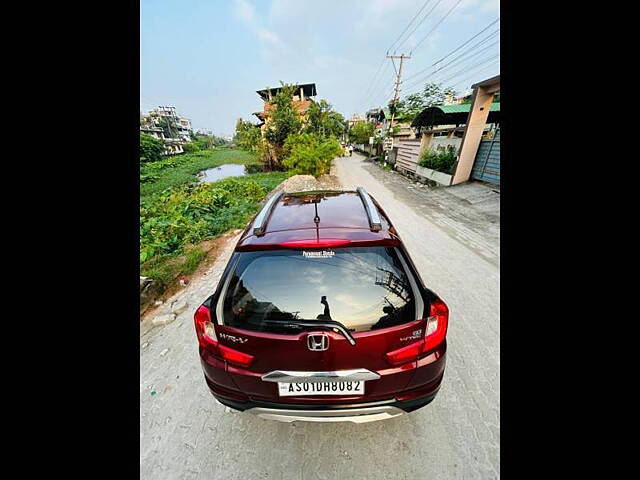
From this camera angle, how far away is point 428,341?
1363 mm

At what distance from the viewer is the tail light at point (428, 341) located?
132 centimetres

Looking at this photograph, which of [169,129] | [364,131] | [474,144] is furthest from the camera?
[169,129]

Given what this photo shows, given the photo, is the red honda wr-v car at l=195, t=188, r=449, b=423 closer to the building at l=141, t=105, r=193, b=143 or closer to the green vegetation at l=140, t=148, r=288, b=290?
the green vegetation at l=140, t=148, r=288, b=290

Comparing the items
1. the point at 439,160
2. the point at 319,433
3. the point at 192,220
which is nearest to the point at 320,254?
the point at 319,433

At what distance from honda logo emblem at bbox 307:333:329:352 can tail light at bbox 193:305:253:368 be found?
35 cm

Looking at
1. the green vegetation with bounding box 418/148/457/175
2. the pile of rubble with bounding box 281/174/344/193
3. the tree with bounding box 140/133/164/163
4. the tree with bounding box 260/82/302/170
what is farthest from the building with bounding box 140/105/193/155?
the green vegetation with bounding box 418/148/457/175

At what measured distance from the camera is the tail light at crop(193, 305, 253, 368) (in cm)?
134

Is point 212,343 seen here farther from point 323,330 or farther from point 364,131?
point 364,131

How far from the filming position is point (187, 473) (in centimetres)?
151

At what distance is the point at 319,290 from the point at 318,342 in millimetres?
272

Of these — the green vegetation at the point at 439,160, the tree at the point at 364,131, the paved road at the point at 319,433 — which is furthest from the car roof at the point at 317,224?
the tree at the point at 364,131
